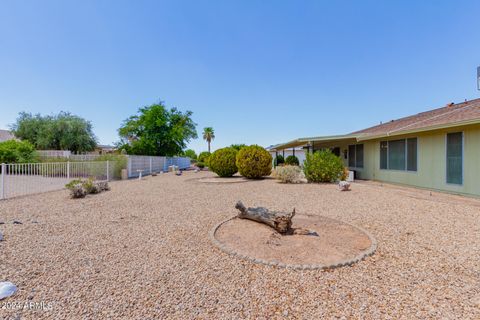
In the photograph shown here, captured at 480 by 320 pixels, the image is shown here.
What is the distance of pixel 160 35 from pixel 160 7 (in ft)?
5.68

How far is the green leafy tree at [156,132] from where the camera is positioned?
23.9m

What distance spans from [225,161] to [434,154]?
9.93 metres

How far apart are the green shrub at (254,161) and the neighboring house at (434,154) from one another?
229 centimetres

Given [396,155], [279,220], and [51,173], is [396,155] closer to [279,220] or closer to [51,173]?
[279,220]

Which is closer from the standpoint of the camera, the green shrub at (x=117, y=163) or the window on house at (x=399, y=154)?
the window on house at (x=399, y=154)

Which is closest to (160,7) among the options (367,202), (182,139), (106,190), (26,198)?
(106,190)

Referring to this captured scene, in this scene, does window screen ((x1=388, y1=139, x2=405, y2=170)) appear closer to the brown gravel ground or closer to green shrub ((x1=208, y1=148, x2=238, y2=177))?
the brown gravel ground

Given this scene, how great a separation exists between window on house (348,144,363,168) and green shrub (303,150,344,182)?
3.81m

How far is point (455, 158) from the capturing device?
7.43m

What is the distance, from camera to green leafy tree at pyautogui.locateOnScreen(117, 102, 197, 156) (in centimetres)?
2391

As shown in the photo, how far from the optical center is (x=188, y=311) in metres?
1.96

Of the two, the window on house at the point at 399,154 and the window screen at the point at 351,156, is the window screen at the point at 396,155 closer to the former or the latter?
the window on house at the point at 399,154

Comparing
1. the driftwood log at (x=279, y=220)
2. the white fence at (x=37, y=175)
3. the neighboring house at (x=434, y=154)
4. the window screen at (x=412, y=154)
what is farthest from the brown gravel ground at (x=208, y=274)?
the window screen at (x=412, y=154)

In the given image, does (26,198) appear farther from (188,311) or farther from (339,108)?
(339,108)
